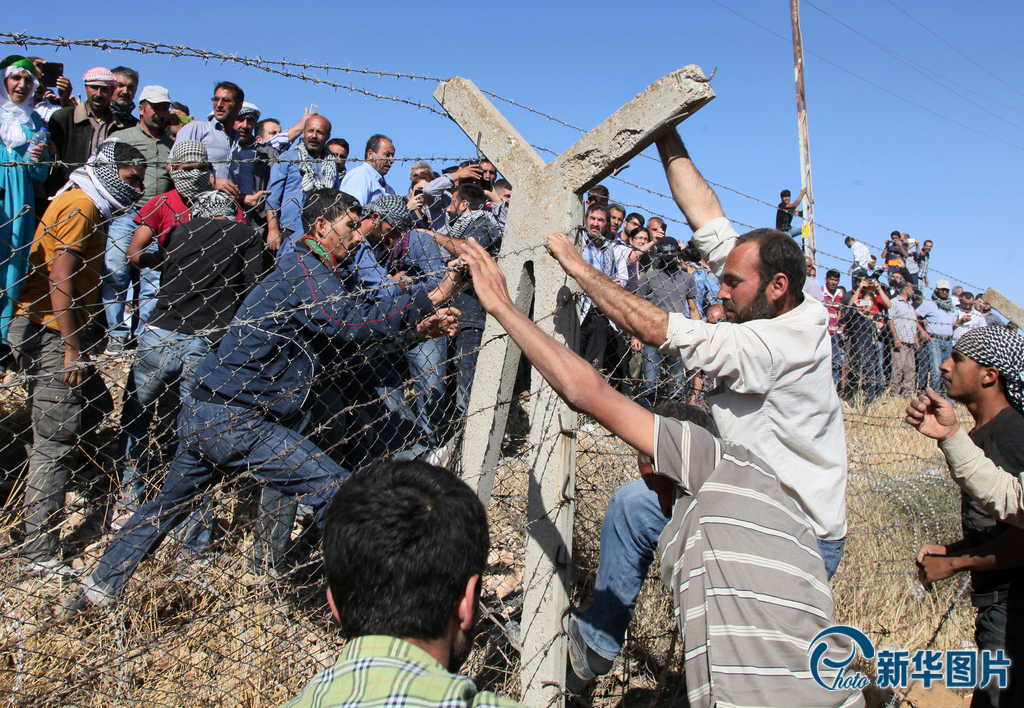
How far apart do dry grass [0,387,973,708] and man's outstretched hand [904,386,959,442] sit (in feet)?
3.69

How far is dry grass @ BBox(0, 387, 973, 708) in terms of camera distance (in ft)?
7.82

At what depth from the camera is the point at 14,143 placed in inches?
161

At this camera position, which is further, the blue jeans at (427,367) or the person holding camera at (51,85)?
the person holding camera at (51,85)

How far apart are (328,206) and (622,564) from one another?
6.79 feet

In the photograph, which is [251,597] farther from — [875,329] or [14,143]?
[875,329]

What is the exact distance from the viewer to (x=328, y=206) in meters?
3.14

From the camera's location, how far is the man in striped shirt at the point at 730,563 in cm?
148

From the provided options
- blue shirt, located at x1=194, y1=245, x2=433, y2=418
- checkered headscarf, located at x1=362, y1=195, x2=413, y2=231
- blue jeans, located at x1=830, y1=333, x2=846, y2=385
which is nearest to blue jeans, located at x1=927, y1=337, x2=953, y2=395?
blue jeans, located at x1=830, y1=333, x2=846, y2=385

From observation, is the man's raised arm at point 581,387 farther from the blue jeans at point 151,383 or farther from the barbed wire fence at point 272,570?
the blue jeans at point 151,383

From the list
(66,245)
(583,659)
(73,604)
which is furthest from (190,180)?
(583,659)

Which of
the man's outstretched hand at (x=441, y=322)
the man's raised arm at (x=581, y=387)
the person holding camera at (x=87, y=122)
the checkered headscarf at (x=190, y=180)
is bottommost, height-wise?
the man's raised arm at (x=581, y=387)

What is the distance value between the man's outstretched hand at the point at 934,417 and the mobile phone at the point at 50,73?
284 inches

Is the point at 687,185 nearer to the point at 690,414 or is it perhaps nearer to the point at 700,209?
the point at 700,209

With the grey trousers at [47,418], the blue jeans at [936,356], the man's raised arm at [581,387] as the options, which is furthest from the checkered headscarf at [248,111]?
the blue jeans at [936,356]
